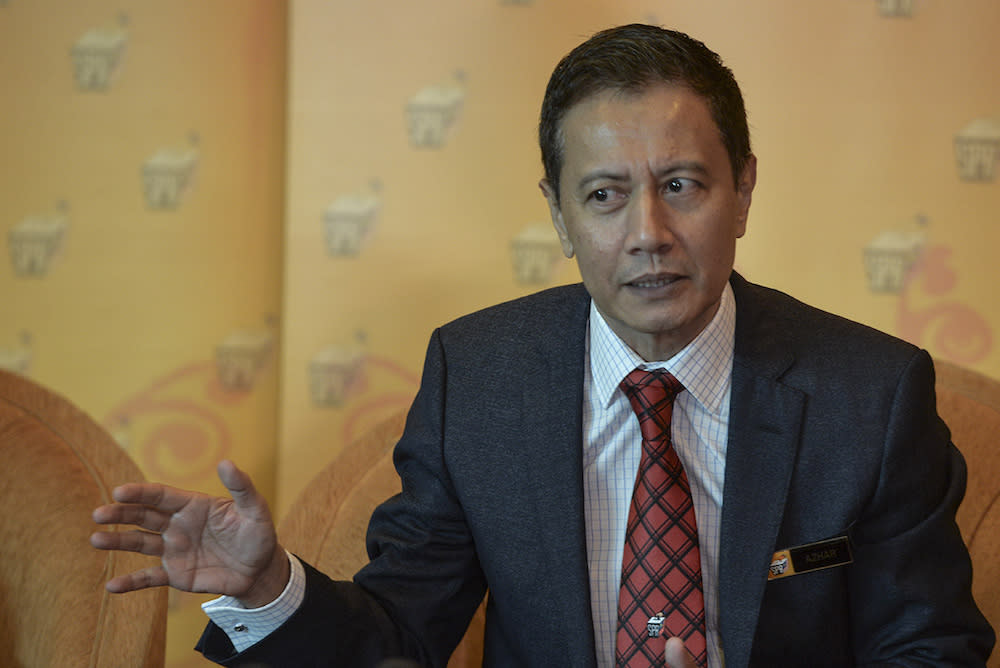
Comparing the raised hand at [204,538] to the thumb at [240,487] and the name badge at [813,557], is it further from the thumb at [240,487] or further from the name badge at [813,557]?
the name badge at [813,557]

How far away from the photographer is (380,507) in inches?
61.4

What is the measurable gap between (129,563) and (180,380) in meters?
0.70

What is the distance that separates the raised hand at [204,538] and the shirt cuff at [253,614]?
1.0 inches

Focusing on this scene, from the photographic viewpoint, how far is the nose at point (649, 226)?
134 centimetres

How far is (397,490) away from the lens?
1.75 meters

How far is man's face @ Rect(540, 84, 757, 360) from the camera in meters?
1.36

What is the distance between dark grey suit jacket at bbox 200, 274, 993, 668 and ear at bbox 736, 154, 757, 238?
0.14 m

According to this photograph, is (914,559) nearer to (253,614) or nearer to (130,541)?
(253,614)

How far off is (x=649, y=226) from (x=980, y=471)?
2.53 ft

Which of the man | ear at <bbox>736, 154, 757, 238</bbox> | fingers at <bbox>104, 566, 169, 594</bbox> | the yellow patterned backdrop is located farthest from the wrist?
the yellow patterned backdrop

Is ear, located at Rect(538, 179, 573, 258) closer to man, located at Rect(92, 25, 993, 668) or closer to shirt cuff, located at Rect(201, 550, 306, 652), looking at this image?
man, located at Rect(92, 25, 993, 668)

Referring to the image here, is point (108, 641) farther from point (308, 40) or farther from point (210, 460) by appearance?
point (308, 40)

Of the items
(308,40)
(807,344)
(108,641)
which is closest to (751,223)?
(807,344)

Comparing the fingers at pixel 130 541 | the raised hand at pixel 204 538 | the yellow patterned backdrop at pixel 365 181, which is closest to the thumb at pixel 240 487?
the raised hand at pixel 204 538
